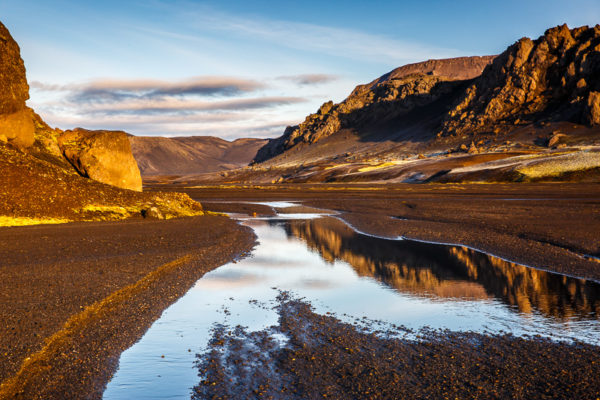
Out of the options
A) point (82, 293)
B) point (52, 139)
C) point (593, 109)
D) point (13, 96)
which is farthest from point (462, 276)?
point (593, 109)

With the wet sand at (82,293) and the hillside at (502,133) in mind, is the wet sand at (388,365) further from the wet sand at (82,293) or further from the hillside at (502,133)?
the hillside at (502,133)

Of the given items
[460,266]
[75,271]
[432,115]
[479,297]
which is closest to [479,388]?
[479,297]

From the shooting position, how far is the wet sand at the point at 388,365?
5469mm

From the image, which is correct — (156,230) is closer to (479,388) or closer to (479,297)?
(479,297)

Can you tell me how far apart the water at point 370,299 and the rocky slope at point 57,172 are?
37.4 feet

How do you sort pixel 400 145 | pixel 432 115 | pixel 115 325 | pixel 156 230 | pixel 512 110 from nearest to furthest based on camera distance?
pixel 115 325, pixel 156 230, pixel 512 110, pixel 400 145, pixel 432 115

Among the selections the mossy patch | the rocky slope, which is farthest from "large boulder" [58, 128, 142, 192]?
the mossy patch

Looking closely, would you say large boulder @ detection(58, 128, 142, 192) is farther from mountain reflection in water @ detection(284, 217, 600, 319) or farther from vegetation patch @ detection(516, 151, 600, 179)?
vegetation patch @ detection(516, 151, 600, 179)

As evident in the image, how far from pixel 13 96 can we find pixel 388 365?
2790 cm

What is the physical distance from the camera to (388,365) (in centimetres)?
626

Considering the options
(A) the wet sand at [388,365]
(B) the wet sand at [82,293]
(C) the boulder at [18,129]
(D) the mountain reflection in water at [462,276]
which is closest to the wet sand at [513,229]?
(D) the mountain reflection in water at [462,276]

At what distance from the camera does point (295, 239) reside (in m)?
20.8

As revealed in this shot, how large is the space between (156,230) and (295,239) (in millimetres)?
5995

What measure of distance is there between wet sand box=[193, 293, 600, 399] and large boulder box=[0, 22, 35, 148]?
80.1 feet
